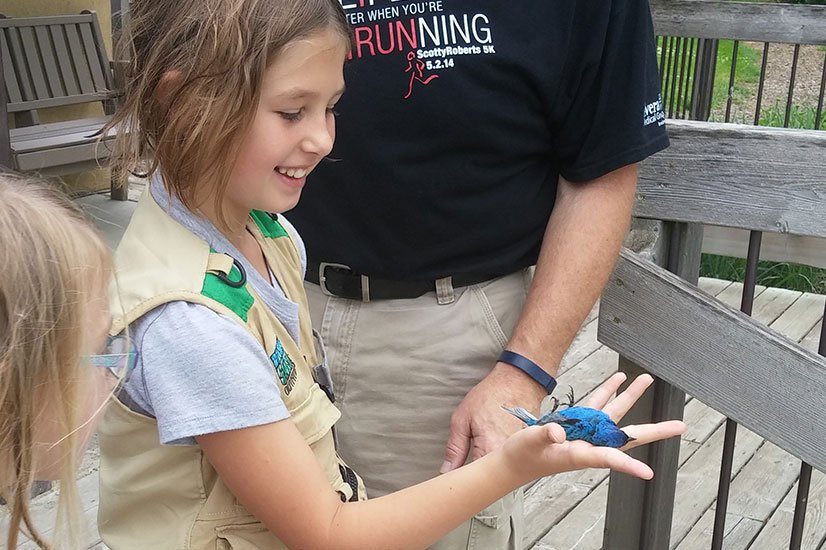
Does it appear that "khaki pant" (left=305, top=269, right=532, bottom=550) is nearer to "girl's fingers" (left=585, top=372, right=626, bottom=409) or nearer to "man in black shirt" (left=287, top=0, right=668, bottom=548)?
"man in black shirt" (left=287, top=0, right=668, bottom=548)

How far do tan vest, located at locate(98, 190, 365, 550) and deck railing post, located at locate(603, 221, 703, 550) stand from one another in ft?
3.72

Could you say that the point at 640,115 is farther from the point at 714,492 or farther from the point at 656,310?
the point at 714,492

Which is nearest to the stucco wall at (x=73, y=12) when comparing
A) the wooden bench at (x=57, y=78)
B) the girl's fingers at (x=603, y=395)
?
the wooden bench at (x=57, y=78)

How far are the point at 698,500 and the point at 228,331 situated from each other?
2874mm

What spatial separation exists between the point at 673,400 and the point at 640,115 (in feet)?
2.61

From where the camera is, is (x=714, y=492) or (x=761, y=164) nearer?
(x=761, y=164)

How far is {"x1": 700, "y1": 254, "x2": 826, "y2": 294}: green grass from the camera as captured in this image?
20.8 ft

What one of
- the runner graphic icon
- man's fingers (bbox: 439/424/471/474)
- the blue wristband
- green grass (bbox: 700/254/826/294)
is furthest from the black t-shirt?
green grass (bbox: 700/254/826/294)

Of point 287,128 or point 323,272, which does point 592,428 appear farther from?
point 323,272

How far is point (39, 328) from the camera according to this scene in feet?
3.70

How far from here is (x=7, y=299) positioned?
1.11 m

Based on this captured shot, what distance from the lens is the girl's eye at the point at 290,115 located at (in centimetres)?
149

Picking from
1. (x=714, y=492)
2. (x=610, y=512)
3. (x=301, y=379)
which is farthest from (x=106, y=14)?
(x=301, y=379)

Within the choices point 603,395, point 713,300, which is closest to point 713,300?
point 713,300
